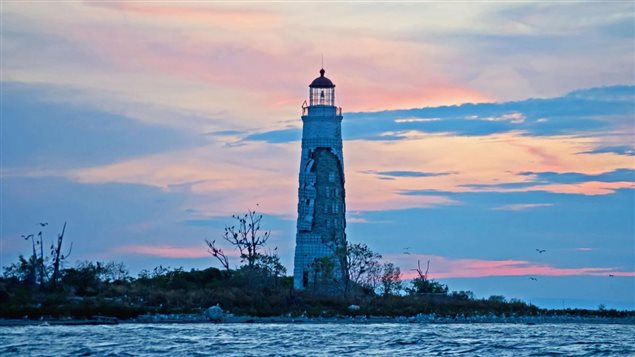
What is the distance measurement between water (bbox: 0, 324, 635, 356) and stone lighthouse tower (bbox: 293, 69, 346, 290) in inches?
487

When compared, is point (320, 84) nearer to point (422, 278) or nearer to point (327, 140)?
point (327, 140)

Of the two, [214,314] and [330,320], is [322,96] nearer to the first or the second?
[330,320]

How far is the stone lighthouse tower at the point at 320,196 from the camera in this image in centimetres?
7900

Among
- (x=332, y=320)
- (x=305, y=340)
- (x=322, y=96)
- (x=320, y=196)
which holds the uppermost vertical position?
(x=322, y=96)

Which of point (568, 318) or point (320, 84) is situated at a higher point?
point (320, 84)

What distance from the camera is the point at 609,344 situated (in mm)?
57156

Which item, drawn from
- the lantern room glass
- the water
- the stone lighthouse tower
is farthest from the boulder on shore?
the lantern room glass

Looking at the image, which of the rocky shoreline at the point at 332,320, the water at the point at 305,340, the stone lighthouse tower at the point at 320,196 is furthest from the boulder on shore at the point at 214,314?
the stone lighthouse tower at the point at 320,196

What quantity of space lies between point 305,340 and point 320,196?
24.7 meters

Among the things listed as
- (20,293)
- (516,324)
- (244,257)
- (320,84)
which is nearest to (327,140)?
(320,84)

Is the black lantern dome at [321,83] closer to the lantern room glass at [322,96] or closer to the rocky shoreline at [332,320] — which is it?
the lantern room glass at [322,96]

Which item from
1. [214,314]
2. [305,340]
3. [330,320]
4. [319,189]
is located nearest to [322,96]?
[319,189]

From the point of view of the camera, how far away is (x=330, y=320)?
227 feet

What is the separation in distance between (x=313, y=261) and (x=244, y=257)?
23.6 feet
